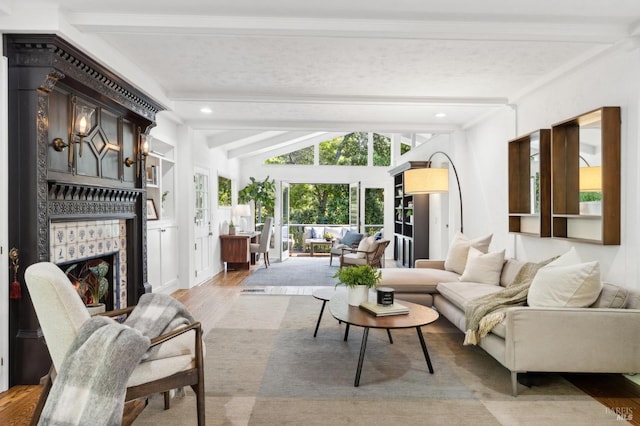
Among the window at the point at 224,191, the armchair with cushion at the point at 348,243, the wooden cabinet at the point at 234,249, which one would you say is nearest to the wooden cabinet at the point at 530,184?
the armchair with cushion at the point at 348,243

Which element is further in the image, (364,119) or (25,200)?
(364,119)

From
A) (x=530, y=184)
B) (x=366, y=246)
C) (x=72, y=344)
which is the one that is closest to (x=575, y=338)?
(x=530, y=184)

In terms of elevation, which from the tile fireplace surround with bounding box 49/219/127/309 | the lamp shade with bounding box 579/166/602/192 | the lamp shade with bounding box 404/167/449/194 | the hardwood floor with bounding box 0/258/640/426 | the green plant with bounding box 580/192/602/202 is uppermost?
the lamp shade with bounding box 404/167/449/194

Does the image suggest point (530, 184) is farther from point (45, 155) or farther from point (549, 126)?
point (45, 155)

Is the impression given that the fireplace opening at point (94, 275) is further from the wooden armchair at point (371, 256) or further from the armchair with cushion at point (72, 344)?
the wooden armchair at point (371, 256)

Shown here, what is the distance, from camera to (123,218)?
151 inches

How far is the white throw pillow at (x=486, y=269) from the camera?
4.05 meters

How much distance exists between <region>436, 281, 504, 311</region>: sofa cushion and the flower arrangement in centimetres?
315

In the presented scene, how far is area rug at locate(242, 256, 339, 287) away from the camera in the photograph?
21.3 ft

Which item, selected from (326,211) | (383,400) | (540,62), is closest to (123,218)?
(383,400)

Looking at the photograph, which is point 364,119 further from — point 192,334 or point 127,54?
point 192,334

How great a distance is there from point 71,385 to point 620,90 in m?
4.00

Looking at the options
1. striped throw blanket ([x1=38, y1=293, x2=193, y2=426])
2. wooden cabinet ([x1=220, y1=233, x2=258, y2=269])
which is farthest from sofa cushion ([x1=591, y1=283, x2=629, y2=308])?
wooden cabinet ([x1=220, y1=233, x2=258, y2=269])

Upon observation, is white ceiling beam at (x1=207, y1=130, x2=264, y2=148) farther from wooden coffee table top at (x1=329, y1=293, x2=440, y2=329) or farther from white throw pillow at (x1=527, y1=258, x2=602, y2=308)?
white throw pillow at (x1=527, y1=258, x2=602, y2=308)
